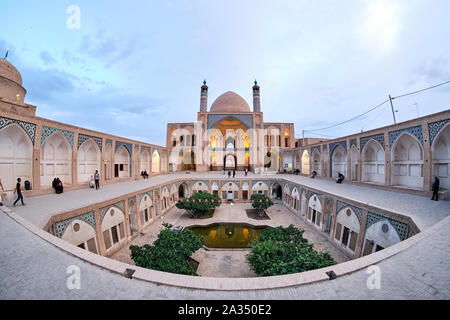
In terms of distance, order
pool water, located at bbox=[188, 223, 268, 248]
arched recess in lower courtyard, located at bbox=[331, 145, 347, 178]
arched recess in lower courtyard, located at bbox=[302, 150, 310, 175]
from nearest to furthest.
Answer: pool water, located at bbox=[188, 223, 268, 248] < arched recess in lower courtyard, located at bbox=[331, 145, 347, 178] < arched recess in lower courtyard, located at bbox=[302, 150, 310, 175]

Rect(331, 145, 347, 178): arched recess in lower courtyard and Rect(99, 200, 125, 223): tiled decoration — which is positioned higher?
Rect(331, 145, 347, 178): arched recess in lower courtyard

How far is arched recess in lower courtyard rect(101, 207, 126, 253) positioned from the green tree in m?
1.94

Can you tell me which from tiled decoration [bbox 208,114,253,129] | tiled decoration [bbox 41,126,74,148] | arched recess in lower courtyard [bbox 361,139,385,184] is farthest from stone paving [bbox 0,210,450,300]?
tiled decoration [bbox 208,114,253,129]

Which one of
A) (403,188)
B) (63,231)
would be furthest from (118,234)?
(403,188)

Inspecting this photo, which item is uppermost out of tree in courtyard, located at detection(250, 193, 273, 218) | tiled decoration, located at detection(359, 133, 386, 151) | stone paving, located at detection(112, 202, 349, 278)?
tiled decoration, located at detection(359, 133, 386, 151)

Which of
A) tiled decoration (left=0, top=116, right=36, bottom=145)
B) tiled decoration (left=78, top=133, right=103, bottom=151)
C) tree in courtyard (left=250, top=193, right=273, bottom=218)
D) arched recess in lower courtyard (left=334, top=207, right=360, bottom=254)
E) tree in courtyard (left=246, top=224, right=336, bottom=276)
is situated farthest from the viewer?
tree in courtyard (left=250, top=193, right=273, bottom=218)

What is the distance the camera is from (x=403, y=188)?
20.6 ft

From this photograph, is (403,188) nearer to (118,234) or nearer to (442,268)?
(442,268)

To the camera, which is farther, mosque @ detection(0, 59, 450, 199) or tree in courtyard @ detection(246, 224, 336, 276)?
mosque @ detection(0, 59, 450, 199)

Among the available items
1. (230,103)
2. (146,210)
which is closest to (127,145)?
(146,210)

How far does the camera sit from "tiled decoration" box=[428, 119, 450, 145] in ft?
17.1

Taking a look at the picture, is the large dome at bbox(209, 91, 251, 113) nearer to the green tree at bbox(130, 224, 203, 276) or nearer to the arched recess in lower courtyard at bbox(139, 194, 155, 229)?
the arched recess in lower courtyard at bbox(139, 194, 155, 229)

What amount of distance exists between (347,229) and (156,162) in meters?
13.4

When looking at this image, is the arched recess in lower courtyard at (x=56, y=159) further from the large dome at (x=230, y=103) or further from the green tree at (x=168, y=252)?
the large dome at (x=230, y=103)
